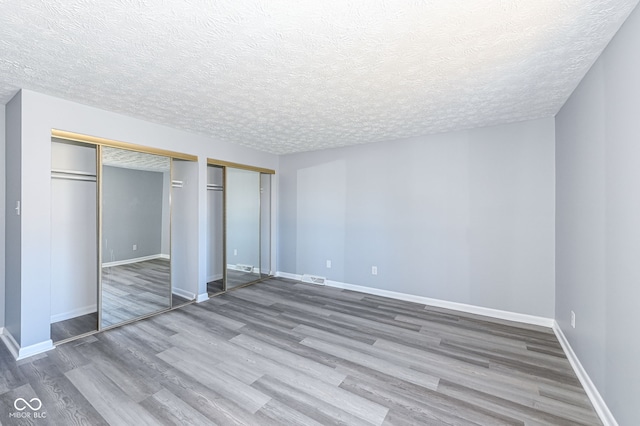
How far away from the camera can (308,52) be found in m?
1.74

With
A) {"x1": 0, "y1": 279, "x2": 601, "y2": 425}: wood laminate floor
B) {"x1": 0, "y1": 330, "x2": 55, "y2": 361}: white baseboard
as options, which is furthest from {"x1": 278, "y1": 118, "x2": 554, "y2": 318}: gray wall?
{"x1": 0, "y1": 330, "x2": 55, "y2": 361}: white baseboard

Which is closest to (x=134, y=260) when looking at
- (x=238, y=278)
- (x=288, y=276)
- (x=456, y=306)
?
(x=238, y=278)

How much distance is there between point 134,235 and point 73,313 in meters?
1.18

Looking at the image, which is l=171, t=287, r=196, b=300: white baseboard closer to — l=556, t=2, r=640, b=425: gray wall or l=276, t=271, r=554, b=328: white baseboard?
l=276, t=271, r=554, b=328: white baseboard

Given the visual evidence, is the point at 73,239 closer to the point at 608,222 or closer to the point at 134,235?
the point at 134,235

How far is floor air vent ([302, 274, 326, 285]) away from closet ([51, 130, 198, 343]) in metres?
2.07

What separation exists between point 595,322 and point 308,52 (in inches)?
111

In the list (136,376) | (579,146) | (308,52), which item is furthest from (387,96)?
(136,376)

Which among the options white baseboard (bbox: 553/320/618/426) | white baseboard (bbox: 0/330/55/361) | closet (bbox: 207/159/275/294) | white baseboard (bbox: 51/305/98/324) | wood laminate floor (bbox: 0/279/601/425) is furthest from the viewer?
closet (bbox: 207/159/275/294)

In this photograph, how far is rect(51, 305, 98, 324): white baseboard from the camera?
3057 millimetres

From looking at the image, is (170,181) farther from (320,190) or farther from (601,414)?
(601,414)

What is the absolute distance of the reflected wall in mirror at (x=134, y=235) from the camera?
2.98 m

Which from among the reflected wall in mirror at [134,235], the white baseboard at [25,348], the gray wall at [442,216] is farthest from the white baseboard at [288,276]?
the white baseboard at [25,348]

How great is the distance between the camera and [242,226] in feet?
15.3
